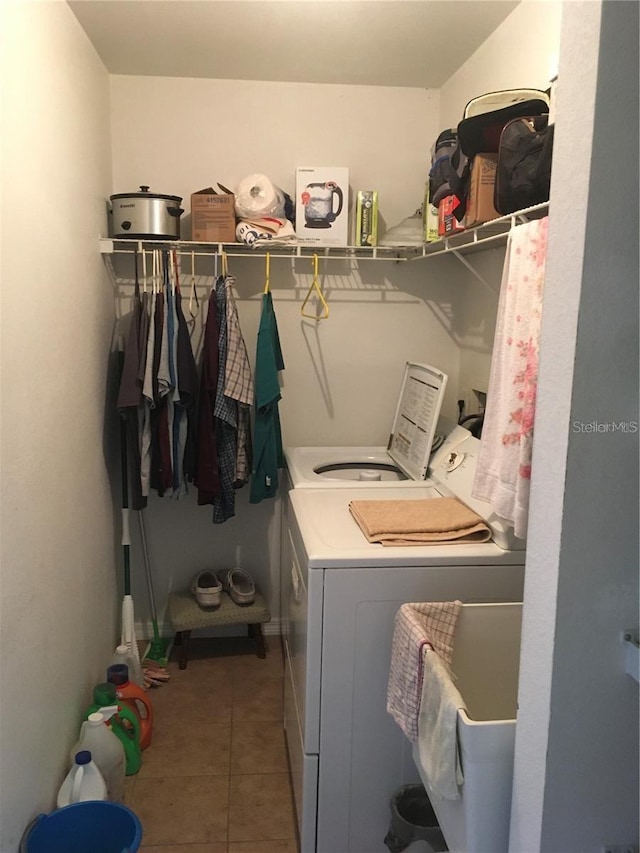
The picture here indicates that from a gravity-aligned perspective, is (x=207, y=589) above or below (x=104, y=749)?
above

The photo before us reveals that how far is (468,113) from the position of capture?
197 centimetres

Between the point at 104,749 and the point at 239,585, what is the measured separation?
1054 millimetres

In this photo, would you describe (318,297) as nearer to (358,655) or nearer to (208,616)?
(208,616)

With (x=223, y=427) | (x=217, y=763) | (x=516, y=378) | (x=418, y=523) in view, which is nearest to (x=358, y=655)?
(x=418, y=523)

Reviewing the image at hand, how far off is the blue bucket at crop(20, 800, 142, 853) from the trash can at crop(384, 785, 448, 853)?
0.65 meters

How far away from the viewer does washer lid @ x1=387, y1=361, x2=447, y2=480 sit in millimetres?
2436

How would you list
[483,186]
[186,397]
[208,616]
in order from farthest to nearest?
[208,616]
[186,397]
[483,186]

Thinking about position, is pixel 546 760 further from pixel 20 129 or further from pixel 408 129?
pixel 408 129

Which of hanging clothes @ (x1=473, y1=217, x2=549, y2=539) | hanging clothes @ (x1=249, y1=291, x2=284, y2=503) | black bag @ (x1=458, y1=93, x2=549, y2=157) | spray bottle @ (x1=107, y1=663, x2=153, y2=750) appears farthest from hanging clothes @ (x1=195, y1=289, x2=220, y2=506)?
hanging clothes @ (x1=473, y1=217, x2=549, y2=539)

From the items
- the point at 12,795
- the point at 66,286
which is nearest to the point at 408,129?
the point at 66,286

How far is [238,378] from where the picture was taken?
260 cm

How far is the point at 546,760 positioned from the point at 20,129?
1.76m

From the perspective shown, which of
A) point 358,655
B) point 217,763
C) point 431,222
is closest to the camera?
point 358,655

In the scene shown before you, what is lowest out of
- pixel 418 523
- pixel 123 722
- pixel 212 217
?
pixel 123 722
